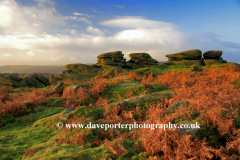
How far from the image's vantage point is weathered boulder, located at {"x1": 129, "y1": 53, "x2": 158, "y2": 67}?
37.5 m

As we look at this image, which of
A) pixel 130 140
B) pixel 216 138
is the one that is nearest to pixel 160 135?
pixel 130 140

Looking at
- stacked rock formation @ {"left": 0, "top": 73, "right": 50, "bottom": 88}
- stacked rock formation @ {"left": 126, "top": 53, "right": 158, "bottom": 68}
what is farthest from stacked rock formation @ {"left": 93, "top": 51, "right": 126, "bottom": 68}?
stacked rock formation @ {"left": 0, "top": 73, "right": 50, "bottom": 88}

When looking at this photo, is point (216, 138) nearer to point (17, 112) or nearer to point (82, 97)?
point (82, 97)

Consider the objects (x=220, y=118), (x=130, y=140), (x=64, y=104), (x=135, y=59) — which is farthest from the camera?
(x=135, y=59)

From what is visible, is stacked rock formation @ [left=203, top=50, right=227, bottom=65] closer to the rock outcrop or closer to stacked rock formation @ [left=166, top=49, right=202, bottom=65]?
the rock outcrop

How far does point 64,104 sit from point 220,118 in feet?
22.4

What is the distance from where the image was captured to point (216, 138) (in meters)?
3.14

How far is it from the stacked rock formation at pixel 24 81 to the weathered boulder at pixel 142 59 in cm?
2166

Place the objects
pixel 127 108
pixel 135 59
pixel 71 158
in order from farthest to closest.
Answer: pixel 135 59 < pixel 127 108 < pixel 71 158

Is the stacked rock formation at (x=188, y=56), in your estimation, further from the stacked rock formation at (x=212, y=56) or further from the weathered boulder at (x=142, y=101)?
the weathered boulder at (x=142, y=101)

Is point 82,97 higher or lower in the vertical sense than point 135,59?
lower

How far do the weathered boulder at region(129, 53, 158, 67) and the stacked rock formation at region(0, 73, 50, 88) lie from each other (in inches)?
853
